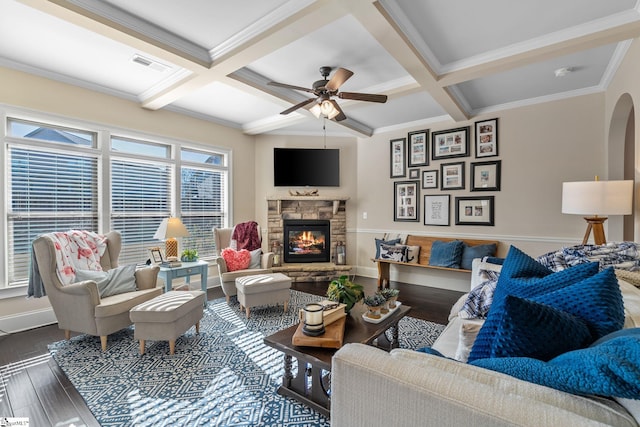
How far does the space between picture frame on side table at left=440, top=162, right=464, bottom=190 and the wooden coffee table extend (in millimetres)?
3027

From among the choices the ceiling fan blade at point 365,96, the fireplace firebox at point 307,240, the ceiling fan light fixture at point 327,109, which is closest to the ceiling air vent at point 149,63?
the ceiling fan light fixture at point 327,109

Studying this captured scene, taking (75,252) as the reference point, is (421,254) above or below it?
below

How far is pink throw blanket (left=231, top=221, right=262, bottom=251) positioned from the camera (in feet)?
14.3

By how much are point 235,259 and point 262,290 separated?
799mm

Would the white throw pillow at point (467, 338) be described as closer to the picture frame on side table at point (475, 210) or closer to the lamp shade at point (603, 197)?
the lamp shade at point (603, 197)

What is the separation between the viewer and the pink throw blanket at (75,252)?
2.68 meters

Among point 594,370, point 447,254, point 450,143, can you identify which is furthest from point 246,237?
point 594,370

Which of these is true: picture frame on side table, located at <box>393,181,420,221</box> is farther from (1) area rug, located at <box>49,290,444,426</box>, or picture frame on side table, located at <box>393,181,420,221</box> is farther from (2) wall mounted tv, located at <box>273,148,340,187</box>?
(1) area rug, located at <box>49,290,444,426</box>

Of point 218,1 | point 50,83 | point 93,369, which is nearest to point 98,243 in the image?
point 93,369

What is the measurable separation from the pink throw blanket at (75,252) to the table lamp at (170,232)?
0.55 metres

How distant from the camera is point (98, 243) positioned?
3.11 meters

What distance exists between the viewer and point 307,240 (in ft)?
17.7

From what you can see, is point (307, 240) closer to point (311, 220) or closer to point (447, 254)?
point (311, 220)

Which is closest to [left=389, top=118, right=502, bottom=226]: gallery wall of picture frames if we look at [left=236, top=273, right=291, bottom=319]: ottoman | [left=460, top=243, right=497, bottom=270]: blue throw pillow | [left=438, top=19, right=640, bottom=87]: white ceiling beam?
[left=460, top=243, right=497, bottom=270]: blue throw pillow
